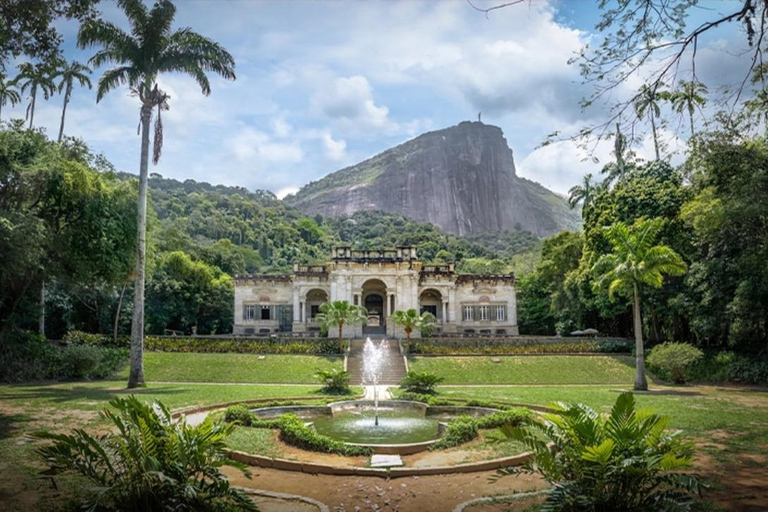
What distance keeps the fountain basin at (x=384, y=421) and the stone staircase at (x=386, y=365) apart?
8.46 metres

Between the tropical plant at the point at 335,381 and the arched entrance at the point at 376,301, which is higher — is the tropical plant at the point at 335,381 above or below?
below

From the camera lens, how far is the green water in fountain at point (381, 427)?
37.1 feet

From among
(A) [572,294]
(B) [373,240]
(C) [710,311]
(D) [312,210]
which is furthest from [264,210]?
(C) [710,311]

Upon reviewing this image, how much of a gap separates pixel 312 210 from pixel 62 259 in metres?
148

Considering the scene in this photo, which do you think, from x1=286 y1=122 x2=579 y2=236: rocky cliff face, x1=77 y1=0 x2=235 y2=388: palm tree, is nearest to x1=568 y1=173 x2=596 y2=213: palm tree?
x1=77 y1=0 x2=235 y2=388: palm tree

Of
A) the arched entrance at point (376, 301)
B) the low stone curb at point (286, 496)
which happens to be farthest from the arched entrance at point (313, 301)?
the low stone curb at point (286, 496)

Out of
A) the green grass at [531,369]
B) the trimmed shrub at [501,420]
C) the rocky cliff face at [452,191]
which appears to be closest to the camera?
the trimmed shrub at [501,420]

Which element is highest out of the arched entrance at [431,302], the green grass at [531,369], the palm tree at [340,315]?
the arched entrance at [431,302]

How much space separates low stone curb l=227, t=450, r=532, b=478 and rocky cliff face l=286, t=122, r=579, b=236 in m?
156

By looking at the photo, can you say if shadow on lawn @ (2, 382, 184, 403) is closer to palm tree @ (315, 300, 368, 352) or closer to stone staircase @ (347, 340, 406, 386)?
stone staircase @ (347, 340, 406, 386)

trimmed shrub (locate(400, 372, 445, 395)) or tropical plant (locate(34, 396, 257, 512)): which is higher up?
tropical plant (locate(34, 396, 257, 512))

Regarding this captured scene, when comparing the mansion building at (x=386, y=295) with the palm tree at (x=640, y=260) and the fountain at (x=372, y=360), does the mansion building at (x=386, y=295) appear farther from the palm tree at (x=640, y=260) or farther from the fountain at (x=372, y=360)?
the palm tree at (x=640, y=260)

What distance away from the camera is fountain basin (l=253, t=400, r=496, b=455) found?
1094 cm

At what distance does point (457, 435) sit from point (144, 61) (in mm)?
17904
